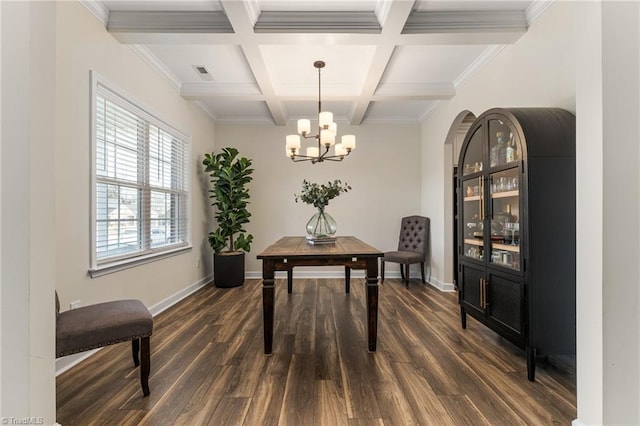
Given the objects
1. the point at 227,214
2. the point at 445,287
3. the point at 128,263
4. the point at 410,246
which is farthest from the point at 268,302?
the point at 410,246

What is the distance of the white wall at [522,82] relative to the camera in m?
2.16

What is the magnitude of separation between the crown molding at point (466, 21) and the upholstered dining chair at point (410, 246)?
112 inches

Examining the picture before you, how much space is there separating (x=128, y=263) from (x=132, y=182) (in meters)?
0.81

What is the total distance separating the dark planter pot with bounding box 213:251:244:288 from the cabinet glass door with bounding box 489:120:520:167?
3695 mm

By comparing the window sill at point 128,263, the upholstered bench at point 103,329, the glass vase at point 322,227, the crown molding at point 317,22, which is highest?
the crown molding at point 317,22

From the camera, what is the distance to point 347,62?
331 centimetres

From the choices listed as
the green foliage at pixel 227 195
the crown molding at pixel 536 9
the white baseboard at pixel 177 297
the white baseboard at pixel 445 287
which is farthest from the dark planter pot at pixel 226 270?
the crown molding at pixel 536 9

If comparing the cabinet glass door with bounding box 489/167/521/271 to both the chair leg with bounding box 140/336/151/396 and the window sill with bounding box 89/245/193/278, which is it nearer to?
the chair leg with bounding box 140/336/151/396

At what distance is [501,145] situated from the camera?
7.43ft

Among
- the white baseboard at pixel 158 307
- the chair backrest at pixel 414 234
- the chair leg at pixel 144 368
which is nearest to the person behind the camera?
the chair leg at pixel 144 368
